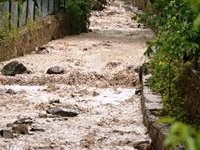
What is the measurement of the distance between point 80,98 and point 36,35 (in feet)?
23.0

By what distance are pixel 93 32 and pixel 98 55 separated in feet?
23.7

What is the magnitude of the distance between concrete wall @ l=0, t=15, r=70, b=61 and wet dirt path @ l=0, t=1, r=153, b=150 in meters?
0.34

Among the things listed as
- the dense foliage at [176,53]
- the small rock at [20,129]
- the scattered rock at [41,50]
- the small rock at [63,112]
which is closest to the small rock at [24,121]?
the small rock at [20,129]

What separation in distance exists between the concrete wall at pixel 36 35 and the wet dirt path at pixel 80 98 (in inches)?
13.4

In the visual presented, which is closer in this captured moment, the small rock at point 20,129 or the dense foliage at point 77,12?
the small rock at point 20,129

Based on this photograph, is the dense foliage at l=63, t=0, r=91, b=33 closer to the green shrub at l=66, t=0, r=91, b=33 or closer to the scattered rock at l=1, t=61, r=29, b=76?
the green shrub at l=66, t=0, r=91, b=33

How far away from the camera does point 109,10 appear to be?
102ft

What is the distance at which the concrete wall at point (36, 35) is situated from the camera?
42.2 feet

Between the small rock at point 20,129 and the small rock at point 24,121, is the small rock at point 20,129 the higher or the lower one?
the higher one

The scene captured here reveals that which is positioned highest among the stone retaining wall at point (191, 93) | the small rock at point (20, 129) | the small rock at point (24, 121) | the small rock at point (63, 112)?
the stone retaining wall at point (191, 93)

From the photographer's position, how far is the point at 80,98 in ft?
28.2

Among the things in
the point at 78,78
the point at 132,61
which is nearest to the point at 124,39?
the point at 132,61

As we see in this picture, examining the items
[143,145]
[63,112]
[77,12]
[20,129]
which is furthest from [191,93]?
[77,12]

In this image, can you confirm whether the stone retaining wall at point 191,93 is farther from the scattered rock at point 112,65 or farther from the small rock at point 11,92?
the scattered rock at point 112,65
